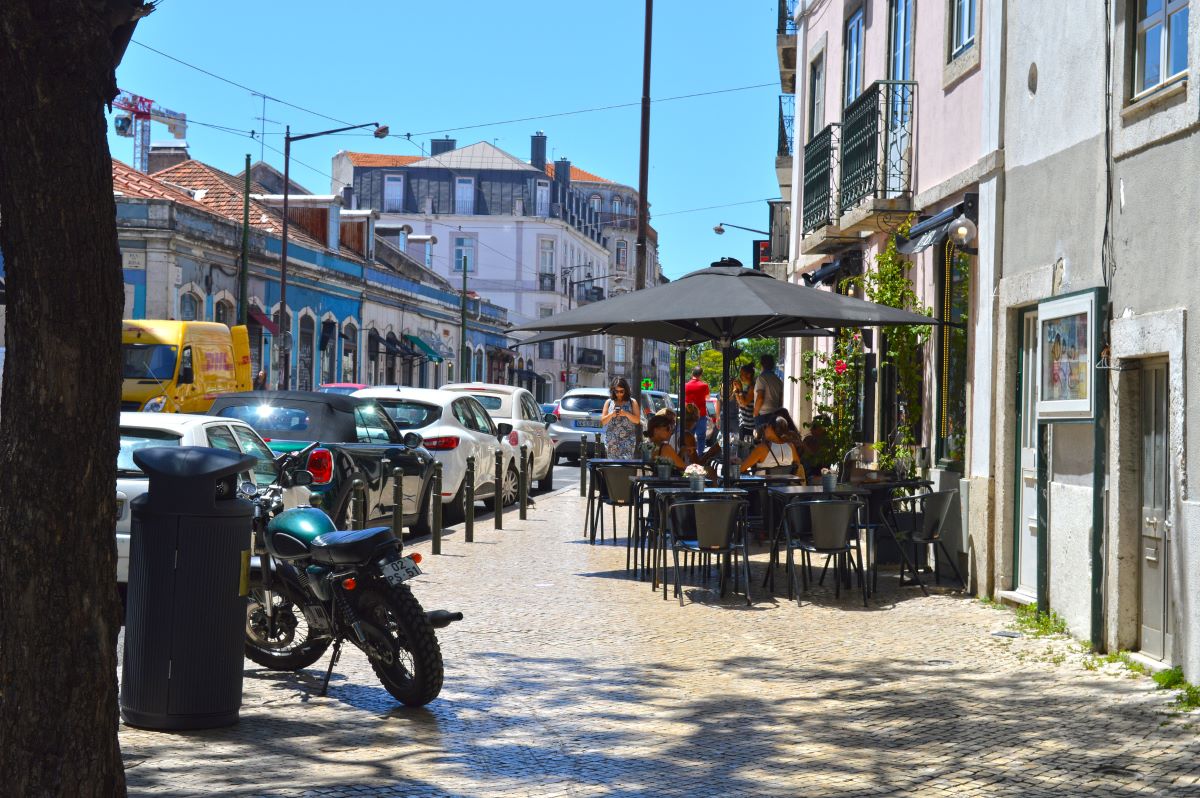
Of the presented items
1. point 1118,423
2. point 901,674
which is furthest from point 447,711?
point 1118,423

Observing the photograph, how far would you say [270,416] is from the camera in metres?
14.1

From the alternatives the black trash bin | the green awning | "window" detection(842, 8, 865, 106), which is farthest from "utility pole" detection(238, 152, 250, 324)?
the black trash bin

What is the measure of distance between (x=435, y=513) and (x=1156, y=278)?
24.6 feet

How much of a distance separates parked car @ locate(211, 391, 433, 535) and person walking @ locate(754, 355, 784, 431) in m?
4.61

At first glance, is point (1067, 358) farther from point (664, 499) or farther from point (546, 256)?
point (546, 256)

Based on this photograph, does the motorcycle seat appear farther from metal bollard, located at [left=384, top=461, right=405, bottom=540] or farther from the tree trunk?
metal bollard, located at [left=384, top=461, right=405, bottom=540]

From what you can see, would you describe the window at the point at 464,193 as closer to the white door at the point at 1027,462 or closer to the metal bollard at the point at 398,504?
the metal bollard at the point at 398,504

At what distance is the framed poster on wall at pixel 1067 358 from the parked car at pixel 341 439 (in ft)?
19.6

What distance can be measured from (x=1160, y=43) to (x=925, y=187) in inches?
235

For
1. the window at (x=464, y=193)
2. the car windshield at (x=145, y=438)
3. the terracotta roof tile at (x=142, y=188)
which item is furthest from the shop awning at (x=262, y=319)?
the window at (x=464, y=193)

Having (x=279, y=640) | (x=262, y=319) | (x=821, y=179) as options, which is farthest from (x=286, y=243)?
(x=279, y=640)

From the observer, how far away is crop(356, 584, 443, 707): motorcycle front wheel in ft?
23.7

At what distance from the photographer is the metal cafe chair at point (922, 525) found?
1210 cm

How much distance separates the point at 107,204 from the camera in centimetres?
468
